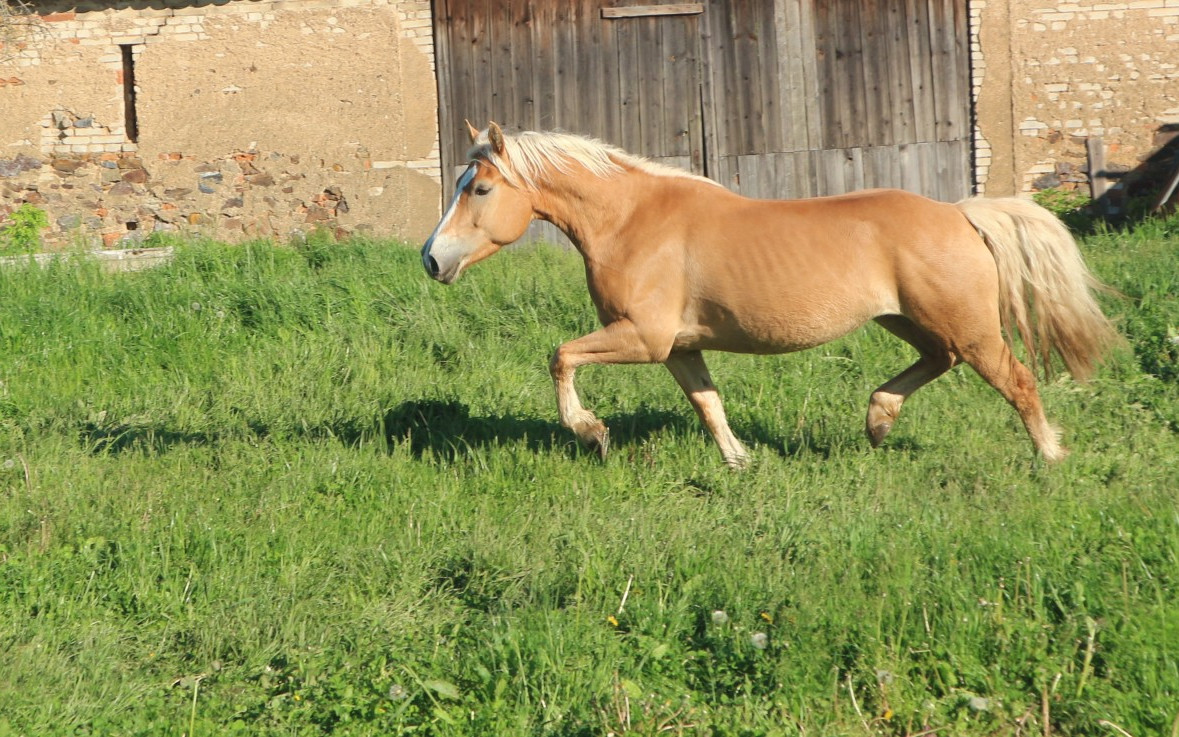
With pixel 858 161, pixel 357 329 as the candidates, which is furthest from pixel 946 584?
pixel 858 161

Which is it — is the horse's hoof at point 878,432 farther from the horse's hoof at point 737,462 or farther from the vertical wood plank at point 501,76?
the vertical wood plank at point 501,76

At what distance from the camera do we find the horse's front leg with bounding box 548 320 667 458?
5.97 metres

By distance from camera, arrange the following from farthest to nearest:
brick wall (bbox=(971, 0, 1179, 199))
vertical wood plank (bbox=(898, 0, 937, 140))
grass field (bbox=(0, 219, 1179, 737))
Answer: vertical wood plank (bbox=(898, 0, 937, 140)) < brick wall (bbox=(971, 0, 1179, 199)) < grass field (bbox=(0, 219, 1179, 737))

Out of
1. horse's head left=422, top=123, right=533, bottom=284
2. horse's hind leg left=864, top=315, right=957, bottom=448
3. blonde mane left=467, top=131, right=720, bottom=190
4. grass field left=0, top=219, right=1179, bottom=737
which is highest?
blonde mane left=467, top=131, right=720, bottom=190

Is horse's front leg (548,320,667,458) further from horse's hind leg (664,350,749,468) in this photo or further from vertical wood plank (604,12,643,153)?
vertical wood plank (604,12,643,153)

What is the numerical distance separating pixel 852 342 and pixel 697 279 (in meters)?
2.73

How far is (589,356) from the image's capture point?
5988 mm

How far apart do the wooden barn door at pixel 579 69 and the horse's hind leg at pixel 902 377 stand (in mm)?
7216

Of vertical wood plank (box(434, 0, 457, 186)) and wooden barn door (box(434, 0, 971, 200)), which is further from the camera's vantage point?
vertical wood plank (box(434, 0, 457, 186))

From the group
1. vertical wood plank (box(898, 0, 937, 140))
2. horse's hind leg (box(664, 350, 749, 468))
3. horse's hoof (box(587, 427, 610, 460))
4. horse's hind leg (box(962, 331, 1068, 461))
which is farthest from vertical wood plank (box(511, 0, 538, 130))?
horse's hind leg (box(962, 331, 1068, 461))

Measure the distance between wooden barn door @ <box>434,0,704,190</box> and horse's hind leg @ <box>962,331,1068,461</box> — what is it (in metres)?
7.65

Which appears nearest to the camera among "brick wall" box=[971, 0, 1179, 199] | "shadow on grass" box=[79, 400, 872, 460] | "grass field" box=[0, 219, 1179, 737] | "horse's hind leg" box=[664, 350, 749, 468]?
"grass field" box=[0, 219, 1179, 737]

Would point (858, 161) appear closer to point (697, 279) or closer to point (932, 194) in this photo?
point (932, 194)

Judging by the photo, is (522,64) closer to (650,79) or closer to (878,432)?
(650,79)
